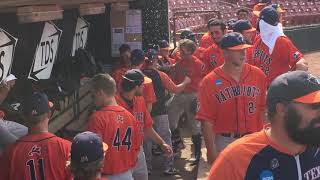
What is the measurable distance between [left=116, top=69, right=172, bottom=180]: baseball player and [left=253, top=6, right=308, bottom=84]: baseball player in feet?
5.22

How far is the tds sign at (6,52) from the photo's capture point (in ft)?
17.0

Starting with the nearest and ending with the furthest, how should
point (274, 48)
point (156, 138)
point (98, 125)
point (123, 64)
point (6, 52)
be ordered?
point (98, 125) < point (156, 138) < point (6, 52) < point (274, 48) < point (123, 64)

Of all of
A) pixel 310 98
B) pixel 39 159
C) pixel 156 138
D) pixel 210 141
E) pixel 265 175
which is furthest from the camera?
pixel 156 138

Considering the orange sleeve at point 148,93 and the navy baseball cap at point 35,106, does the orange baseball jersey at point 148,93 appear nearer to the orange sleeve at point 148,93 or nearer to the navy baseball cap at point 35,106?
the orange sleeve at point 148,93

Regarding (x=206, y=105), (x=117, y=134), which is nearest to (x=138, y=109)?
(x=206, y=105)

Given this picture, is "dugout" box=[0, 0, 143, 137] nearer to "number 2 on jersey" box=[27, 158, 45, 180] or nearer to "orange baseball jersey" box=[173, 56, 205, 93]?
"orange baseball jersey" box=[173, 56, 205, 93]

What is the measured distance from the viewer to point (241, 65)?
15.5 feet

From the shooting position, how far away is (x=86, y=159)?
10.2 ft

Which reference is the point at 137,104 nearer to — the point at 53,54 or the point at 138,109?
the point at 138,109

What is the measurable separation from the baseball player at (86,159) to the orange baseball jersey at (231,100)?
162 centimetres

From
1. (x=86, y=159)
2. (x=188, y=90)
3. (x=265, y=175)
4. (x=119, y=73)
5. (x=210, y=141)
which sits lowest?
(x=188, y=90)

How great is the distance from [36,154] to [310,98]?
6.13 feet

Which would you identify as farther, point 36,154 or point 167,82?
point 167,82

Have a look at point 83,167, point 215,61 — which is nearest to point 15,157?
point 83,167
